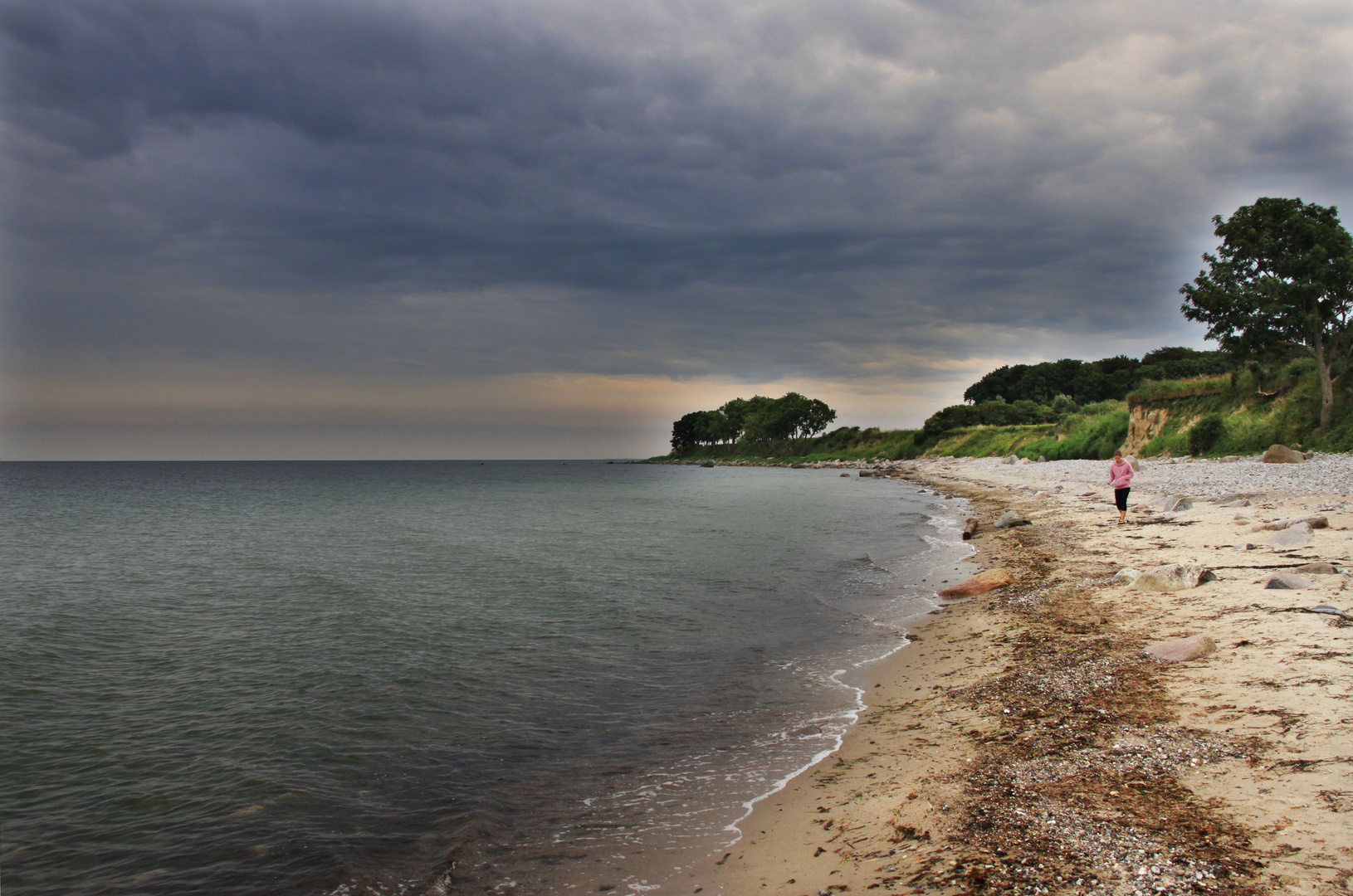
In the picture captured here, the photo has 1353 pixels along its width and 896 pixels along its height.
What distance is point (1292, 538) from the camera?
13305mm

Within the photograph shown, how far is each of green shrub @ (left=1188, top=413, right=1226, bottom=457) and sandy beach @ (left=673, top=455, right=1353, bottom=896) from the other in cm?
3532

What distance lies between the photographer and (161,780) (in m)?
7.27

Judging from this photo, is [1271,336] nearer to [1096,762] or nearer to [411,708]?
[1096,762]

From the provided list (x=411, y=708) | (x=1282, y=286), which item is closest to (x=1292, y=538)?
(x=411, y=708)

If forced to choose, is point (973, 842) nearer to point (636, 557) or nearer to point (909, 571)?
point (909, 571)

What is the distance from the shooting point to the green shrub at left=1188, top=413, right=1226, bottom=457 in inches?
1629

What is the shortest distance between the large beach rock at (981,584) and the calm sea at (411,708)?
0.78 meters

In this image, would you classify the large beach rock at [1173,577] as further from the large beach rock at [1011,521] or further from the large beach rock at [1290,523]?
the large beach rock at [1011,521]

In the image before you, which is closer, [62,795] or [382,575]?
[62,795]

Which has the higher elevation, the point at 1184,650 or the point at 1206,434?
the point at 1206,434

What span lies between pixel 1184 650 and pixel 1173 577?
14.5 feet

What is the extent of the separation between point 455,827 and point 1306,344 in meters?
47.2

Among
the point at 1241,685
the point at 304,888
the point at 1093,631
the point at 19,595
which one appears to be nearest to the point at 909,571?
the point at 1093,631

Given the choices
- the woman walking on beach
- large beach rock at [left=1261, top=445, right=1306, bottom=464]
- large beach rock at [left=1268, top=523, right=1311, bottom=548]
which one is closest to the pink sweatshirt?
the woman walking on beach
